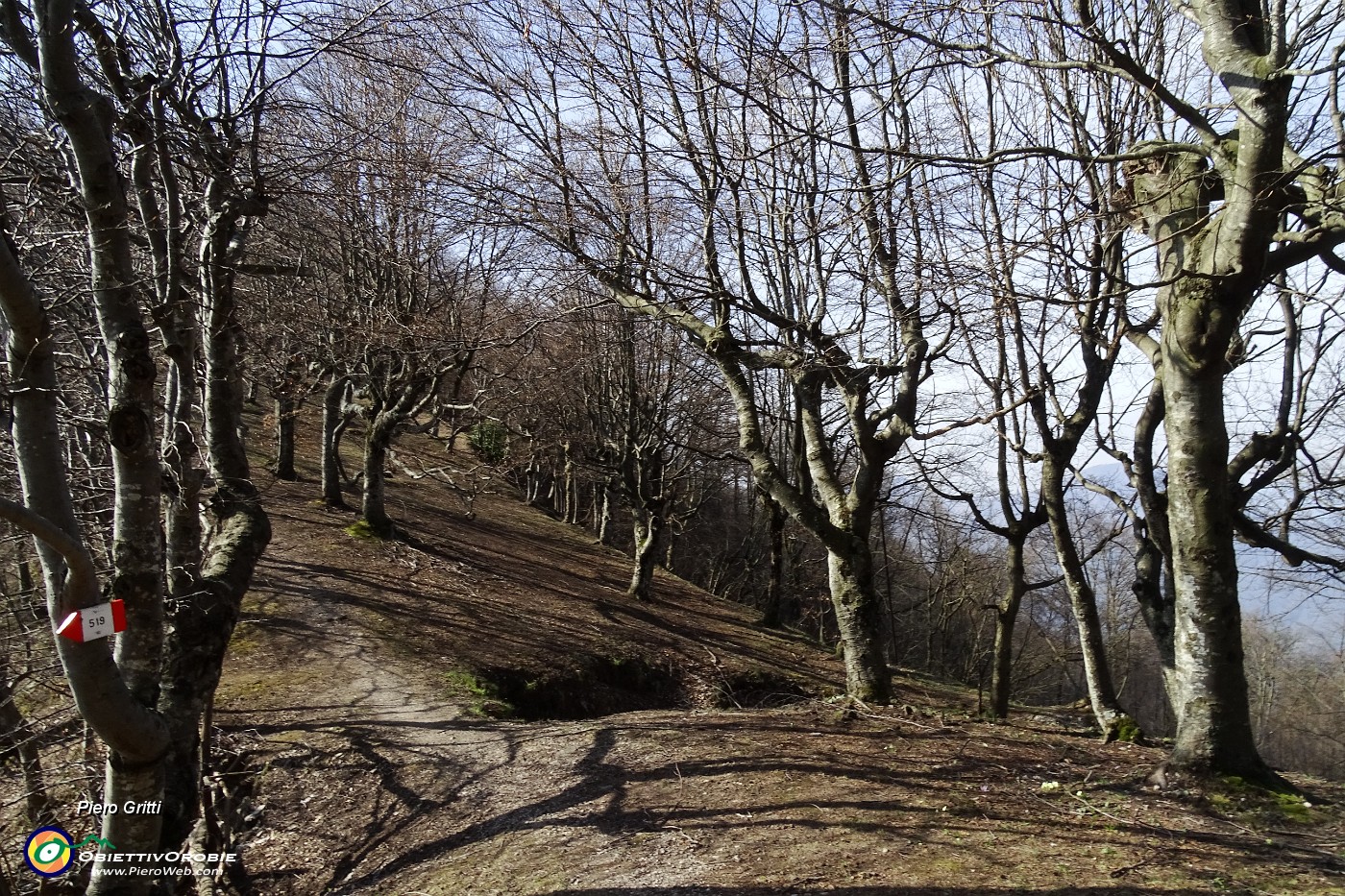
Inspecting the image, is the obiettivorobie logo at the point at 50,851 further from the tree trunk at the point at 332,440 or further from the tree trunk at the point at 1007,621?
the tree trunk at the point at 332,440

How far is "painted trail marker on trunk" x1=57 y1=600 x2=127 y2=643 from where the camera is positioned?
3.33 meters

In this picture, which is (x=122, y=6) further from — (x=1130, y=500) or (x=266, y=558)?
(x=1130, y=500)

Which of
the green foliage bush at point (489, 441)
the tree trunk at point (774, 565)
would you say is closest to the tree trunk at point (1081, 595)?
the tree trunk at point (774, 565)

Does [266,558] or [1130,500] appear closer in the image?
[1130,500]

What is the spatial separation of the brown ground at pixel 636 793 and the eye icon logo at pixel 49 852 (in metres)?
1.09

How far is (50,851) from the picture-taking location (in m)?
4.59

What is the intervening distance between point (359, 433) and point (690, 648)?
14149 millimetres

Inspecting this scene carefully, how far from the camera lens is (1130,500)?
8945 millimetres

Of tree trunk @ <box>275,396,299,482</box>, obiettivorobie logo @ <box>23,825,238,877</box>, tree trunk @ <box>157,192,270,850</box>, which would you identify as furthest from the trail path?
tree trunk @ <box>275,396,299,482</box>

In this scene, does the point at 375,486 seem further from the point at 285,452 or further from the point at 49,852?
the point at 49,852

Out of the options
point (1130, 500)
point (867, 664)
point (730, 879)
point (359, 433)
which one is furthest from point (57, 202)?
point (359, 433)

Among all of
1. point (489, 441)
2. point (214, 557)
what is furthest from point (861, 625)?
point (489, 441)

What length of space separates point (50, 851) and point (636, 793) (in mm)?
3337

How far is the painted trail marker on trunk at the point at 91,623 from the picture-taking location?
10.9 feet
